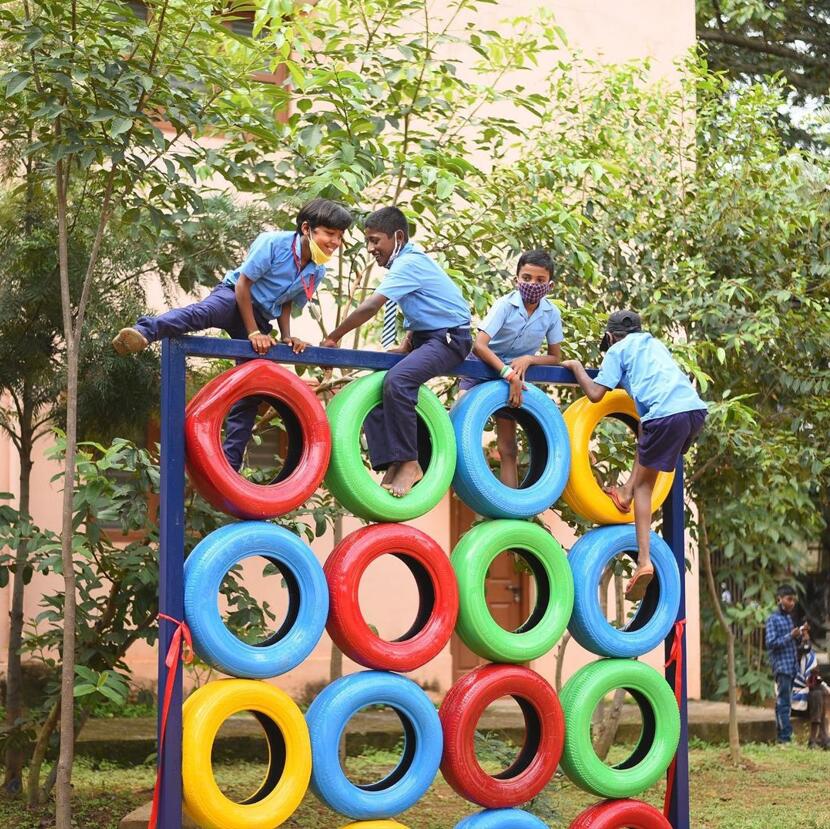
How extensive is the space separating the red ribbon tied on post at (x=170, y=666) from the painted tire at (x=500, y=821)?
1184 mm

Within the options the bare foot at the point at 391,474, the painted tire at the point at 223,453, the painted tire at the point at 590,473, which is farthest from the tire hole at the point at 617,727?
the painted tire at the point at 223,453

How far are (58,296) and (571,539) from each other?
493 cm

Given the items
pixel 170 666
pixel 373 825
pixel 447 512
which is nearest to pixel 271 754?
pixel 373 825

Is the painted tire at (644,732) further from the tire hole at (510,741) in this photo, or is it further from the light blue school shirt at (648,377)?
the light blue school shirt at (648,377)

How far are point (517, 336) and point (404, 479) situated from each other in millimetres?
880

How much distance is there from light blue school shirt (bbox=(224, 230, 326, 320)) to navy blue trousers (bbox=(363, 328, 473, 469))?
1.50 feet

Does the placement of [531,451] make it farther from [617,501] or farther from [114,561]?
[114,561]

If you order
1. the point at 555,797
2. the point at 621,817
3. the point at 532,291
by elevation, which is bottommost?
the point at 555,797

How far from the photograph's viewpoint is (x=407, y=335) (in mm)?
4730

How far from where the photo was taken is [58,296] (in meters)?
6.52

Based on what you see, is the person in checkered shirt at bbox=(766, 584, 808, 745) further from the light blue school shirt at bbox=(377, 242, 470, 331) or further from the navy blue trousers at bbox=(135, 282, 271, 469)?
the navy blue trousers at bbox=(135, 282, 271, 469)

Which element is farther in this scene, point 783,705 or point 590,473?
point 783,705

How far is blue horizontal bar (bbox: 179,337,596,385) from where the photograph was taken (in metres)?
4.24

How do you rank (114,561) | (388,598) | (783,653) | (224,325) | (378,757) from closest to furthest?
(224,325) → (114,561) → (378,757) → (388,598) → (783,653)
